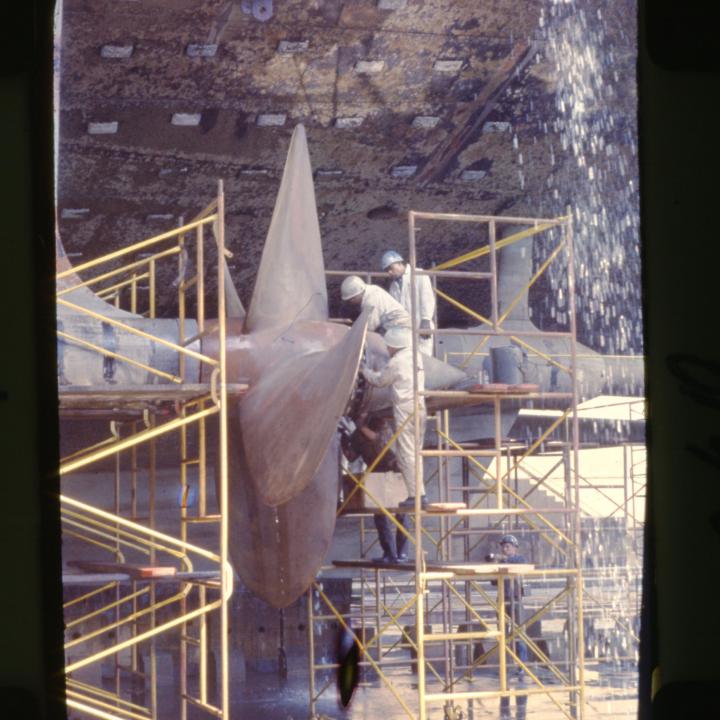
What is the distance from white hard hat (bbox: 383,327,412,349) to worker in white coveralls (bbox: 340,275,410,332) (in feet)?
0.18

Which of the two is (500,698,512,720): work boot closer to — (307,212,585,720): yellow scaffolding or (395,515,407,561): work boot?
(307,212,585,720): yellow scaffolding

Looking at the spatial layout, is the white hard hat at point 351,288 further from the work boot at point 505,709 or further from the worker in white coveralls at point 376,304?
the work boot at point 505,709

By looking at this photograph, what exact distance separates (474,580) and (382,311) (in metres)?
3.53

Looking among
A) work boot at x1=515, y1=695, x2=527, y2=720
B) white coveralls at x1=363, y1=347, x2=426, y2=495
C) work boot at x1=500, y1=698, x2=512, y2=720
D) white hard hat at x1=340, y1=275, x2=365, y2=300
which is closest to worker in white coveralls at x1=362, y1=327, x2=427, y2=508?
white coveralls at x1=363, y1=347, x2=426, y2=495

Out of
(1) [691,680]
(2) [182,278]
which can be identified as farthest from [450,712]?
(1) [691,680]

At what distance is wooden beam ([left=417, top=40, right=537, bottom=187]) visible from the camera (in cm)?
1462

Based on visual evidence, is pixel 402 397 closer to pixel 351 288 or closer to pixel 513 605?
pixel 351 288

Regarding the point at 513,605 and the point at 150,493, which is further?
the point at 513,605

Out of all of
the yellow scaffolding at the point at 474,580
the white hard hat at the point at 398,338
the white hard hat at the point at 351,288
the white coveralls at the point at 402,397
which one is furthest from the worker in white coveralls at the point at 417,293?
the white hard hat at the point at 351,288

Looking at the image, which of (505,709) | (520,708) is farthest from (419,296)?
(520,708)

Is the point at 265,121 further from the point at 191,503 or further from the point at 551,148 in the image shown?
the point at 191,503

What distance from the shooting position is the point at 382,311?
1313cm

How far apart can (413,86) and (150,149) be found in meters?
3.17

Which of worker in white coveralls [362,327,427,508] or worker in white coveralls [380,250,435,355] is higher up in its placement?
worker in white coveralls [380,250,435,355]
